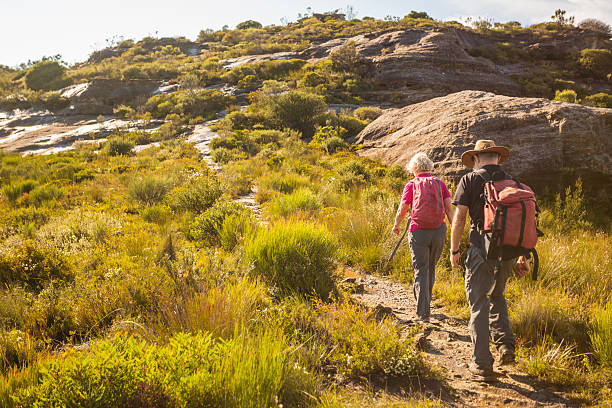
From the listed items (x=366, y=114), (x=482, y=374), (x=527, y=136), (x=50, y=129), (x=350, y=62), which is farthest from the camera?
(x=350, y=62)

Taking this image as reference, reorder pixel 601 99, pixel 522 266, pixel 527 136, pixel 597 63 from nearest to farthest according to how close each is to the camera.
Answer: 1. pixel 522 266
2. pixel 527 136
3. pixel 601 99
4. pixel 597 63

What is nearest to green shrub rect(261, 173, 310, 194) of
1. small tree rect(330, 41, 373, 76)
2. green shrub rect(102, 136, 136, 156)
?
green shrub rect(102, 136, 136, 156)

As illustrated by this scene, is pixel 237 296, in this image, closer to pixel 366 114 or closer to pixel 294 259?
pixel 294 259

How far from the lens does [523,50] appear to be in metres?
40.7

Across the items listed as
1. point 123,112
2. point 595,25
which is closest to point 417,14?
point 595,25

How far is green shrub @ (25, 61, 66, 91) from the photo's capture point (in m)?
35.8

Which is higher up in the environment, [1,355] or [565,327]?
[1,355]

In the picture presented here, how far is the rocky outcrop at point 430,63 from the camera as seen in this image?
1192 inches

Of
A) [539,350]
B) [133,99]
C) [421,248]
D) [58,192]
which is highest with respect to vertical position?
[133,99]

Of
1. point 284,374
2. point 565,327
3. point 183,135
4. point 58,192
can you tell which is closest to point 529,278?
point 565,327

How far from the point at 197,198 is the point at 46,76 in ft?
148

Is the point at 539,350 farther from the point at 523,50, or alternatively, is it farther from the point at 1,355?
the point at 523,50

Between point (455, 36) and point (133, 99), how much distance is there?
37.0 metres

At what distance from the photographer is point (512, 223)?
8.74 feet
